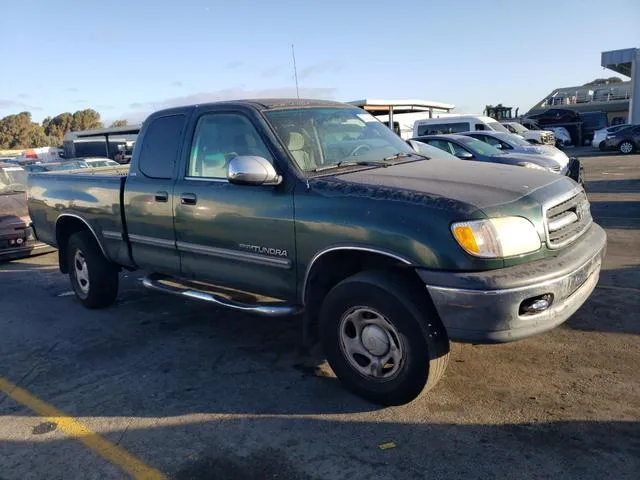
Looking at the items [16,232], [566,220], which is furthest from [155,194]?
[16,232]

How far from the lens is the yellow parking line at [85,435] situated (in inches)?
125

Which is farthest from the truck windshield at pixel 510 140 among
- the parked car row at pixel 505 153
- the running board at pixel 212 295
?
the running board at pixel 212 295

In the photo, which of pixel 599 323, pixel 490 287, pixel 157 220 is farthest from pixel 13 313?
pixel 599 323

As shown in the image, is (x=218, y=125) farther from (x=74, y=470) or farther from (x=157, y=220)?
(x=74, y=470)

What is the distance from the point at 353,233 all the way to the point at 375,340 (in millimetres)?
711

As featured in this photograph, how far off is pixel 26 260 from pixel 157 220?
567cm

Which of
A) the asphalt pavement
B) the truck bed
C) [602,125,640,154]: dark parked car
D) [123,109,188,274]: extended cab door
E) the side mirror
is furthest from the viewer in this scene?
[602,125,640,154]: dark parked car

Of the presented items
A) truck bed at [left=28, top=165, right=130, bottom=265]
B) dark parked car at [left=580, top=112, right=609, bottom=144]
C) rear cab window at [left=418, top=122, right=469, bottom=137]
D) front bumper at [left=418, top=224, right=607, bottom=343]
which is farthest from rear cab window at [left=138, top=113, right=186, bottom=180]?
dark parked car at [left=580, top=112, right=609, bottom=144]

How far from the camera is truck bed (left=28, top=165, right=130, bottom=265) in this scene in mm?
5566

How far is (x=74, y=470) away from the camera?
3.22 meters

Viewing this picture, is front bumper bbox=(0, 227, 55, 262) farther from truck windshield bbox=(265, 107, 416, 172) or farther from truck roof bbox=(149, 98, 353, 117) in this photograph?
truck windshield bbox=(265, 107, 416, 172)

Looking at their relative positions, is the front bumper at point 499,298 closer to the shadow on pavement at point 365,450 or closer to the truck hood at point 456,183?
the truck hood at point 456,183

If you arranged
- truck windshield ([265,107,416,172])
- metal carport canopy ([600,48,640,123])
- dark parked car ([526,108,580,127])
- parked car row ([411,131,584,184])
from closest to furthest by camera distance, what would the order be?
truck windshield ([265,107,416,172])
parked car row ([411,131,584,184])
dark parked car ([526,108,580,127])
metal carport canopy ([600,48,640,123])

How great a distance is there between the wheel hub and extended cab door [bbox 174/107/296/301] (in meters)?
0.69
